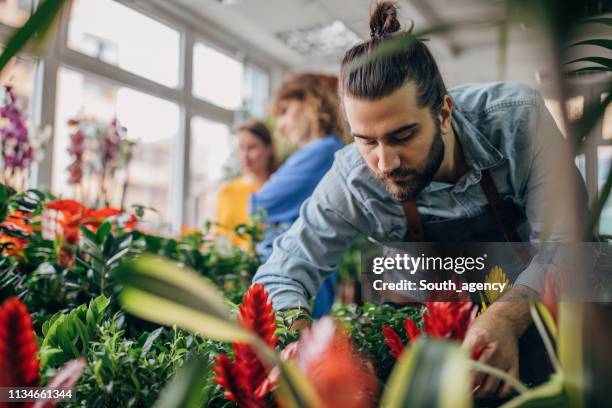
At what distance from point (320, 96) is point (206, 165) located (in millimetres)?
2407

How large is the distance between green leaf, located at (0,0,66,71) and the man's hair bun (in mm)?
403

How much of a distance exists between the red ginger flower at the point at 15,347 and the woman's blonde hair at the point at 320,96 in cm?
75

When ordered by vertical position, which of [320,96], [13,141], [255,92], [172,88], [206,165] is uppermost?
[255,92]

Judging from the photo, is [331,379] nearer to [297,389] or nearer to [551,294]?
[297,389]

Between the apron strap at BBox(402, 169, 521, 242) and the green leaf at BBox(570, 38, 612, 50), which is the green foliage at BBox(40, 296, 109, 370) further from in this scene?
the green leaf at BBox(570, 38, 612, 50)

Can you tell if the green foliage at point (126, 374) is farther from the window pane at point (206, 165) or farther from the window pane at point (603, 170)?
the window pane at point (206, 165)

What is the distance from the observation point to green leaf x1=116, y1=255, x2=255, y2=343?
28cm

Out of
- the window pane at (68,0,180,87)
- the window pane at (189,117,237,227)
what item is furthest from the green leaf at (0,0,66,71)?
the window pane at (189,117,237,227)

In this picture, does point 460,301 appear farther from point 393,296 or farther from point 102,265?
point 102,265

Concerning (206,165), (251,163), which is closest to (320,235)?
(251,163)

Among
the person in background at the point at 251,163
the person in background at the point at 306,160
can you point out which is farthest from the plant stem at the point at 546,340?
the person in background at the point at 251,163

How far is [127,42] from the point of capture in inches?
118

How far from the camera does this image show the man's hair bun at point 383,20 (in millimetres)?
615

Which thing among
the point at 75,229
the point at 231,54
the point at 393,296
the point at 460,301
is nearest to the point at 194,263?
the point at 75,229
